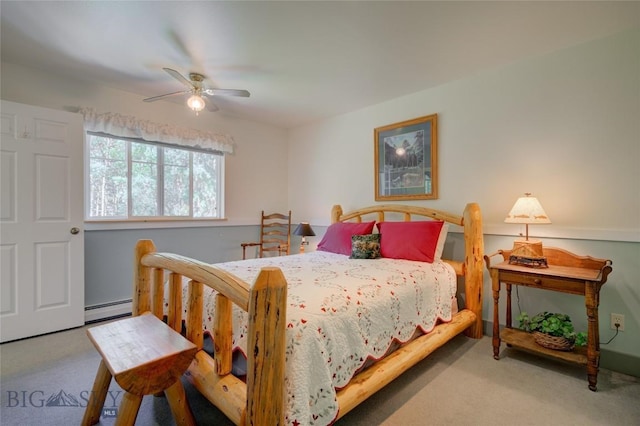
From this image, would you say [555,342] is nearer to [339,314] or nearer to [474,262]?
[474,262]

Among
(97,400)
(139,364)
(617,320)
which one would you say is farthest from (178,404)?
(617,320)

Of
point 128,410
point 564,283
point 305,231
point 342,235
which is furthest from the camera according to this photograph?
point 305,231

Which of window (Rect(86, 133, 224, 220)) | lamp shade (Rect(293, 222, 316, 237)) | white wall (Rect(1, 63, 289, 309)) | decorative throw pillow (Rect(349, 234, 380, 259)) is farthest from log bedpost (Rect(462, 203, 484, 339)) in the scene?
window (Rect(86, 133, 224, 220))

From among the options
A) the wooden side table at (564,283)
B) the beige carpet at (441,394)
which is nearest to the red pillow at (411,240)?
the wooden side table at (564,283)

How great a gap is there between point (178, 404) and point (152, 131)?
2.94 metres

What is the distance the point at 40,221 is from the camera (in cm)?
267

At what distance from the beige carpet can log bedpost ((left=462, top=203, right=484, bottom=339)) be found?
38cm

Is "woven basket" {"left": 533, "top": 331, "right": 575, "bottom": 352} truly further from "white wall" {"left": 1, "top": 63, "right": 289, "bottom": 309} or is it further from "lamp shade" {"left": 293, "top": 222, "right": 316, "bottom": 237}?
"white wall" {"left": 1, "top": 63, "right": 289, "bottom": 309}

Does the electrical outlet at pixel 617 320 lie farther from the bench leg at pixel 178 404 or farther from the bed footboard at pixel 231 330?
the bench leg at pixel 178 404

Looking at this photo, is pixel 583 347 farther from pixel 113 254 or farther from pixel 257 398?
pixel 113 254

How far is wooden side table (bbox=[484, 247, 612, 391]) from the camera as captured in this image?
1886 mm

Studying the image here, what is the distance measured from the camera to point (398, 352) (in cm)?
185

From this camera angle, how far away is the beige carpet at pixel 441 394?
1.62 metres

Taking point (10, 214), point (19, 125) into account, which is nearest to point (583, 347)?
point (10, 214)
